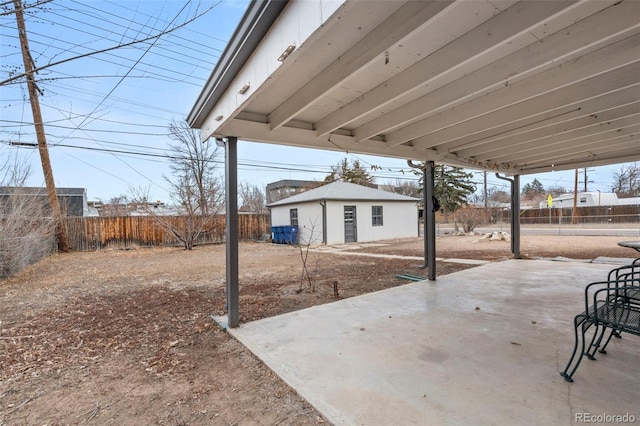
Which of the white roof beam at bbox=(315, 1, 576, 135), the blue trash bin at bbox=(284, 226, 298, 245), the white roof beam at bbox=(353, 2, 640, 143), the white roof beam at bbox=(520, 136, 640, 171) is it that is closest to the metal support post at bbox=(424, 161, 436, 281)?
the white roof beam at bbox=(353, 2, 640, 143)

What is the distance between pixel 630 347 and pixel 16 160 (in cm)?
945

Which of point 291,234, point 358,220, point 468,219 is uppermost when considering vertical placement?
point 358,220

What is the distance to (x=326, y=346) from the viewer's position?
2754 mm

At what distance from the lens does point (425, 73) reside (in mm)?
2346

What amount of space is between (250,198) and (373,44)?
2837 centimetres

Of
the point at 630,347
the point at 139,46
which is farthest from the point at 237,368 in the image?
the point at 630,347

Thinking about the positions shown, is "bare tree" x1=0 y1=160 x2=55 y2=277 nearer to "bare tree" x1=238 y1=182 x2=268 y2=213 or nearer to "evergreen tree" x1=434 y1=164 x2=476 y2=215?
"bare tree" x1=238 y1=182 x2=268 y2=213

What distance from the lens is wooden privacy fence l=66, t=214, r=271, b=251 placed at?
40.2 feet

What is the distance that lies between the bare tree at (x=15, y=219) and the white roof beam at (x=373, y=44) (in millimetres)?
6487

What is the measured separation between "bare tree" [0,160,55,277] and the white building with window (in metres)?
8.95

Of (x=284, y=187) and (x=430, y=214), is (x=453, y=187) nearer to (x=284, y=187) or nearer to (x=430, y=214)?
(x=284, y=187)

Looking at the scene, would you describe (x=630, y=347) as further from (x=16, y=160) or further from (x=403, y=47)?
(x=16, y=160)

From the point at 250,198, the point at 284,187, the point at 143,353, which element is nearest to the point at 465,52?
the point at 143,353

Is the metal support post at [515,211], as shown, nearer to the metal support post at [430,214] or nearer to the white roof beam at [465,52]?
the metal support post at [430,214]
